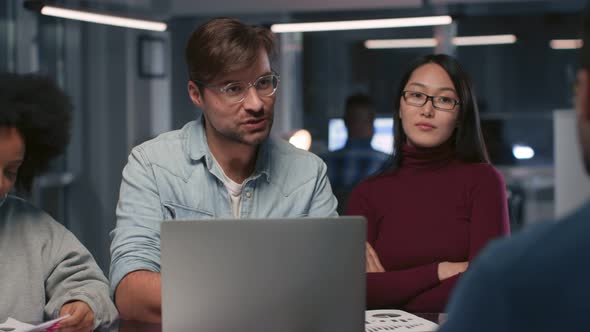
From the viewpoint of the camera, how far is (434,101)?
7.29 feet

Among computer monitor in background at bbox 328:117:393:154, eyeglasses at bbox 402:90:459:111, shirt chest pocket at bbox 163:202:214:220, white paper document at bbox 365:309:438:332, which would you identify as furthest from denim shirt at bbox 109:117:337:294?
computer monitor in background at bbox 328:117:393:154

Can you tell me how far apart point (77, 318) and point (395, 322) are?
2.29 feet

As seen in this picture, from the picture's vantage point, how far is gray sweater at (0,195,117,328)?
182cm

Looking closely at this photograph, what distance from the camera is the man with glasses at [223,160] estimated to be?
2055mm

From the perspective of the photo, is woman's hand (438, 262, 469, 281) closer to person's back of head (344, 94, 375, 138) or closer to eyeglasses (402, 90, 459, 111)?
eyeglasses (402, 90, 459, 111)

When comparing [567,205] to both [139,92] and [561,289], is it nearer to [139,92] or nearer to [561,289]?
[561,289]

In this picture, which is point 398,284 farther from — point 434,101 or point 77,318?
point 77,318

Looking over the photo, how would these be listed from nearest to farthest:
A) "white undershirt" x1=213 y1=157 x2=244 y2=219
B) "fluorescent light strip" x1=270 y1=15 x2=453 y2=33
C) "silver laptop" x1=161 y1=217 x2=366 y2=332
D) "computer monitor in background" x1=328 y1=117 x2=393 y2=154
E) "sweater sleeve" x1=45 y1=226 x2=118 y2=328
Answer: "silver laptop" x1=161 y1=217 x2=366 y2=332
"sweater sleeve" x1=45 y1=226 x2=118 y2=328
"white undershirt" x1=213 y1=157 x2=244 y2=219
"fluorescent light strip" x1=270 y1=15 x2=453 y2=33
"computer monitor in background" x1=328 y1=117 x2=393 y2=154

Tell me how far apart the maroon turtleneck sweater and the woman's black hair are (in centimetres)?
3

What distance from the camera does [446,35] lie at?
6.85 metres

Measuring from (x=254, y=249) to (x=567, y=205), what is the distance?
2430 mm

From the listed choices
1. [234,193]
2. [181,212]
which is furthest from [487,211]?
[181,212]

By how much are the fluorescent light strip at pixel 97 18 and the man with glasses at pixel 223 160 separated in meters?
2.52

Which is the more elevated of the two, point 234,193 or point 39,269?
point 234,193
